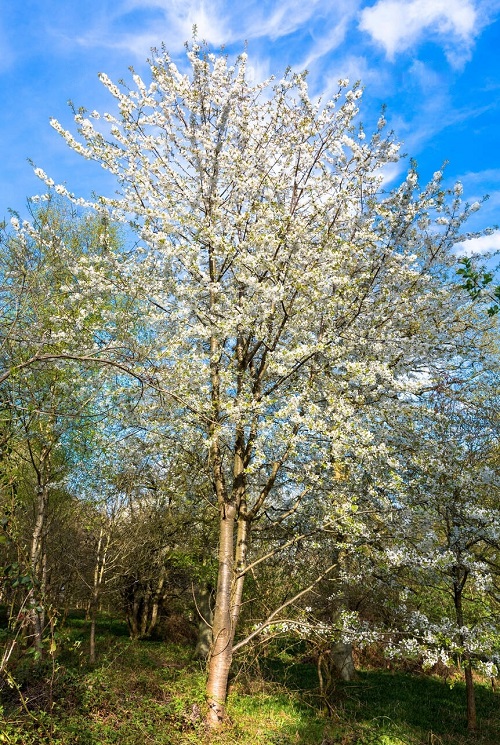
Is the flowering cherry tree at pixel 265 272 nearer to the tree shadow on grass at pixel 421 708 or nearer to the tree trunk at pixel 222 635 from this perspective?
the tree trunk at pixel 222 635

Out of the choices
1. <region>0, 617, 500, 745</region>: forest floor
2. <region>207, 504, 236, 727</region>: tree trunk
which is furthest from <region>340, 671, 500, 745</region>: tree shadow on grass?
<region>207, 504, 236, 727</region>: tree trunk

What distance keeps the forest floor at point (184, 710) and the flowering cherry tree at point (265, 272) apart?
0.90 m

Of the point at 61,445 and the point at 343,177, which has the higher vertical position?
the point at 343,177

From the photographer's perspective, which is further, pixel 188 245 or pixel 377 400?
pixel 377 400

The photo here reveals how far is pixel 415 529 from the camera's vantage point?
29.0 feet

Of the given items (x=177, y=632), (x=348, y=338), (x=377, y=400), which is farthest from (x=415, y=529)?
(x=177, y=632)

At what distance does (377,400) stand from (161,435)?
12.2 ft

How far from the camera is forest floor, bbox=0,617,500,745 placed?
640cm

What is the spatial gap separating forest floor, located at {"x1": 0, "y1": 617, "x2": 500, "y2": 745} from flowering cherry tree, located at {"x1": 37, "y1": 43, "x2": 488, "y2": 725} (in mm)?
903

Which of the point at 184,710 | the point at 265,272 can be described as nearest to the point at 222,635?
the point at 184,710

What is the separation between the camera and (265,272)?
28.1ft

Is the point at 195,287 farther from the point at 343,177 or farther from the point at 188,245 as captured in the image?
the point at 343,177

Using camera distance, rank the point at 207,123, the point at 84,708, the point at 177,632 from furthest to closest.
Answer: the point at 177,632, the point at 207,123, the point at 84,708

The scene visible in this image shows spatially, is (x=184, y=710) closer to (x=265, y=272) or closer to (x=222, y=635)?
(x=222, y=635)
